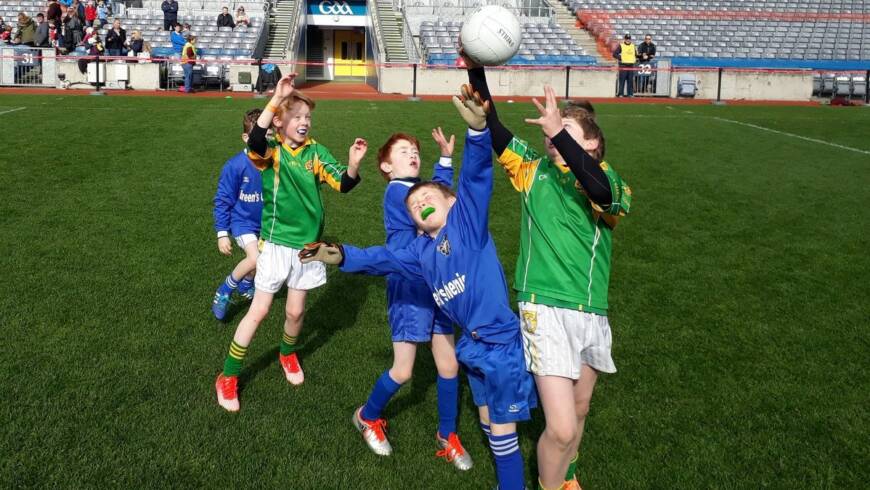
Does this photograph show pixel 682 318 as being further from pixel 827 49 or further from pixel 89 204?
pixel 827 49

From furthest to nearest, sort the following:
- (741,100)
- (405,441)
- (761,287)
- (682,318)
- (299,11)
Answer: (299,11) < (741,100) < (761,287) < (682,318) < (405,441)

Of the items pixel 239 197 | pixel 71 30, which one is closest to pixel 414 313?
pixel 239 197

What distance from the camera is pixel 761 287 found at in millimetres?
6859

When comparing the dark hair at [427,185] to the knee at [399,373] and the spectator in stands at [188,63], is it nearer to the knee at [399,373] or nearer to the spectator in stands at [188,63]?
the knee at [399,373]

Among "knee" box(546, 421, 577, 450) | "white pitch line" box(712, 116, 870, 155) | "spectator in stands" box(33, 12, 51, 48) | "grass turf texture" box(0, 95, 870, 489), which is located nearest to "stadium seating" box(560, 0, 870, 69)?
"white pitch line" box(712, 116, 870, 155)

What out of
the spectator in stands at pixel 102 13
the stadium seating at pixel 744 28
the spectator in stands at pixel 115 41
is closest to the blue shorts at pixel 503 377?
the spectator in stands at pixel 115 41

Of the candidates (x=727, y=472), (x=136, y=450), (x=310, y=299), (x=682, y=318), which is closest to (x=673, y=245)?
(x=682, y=318)

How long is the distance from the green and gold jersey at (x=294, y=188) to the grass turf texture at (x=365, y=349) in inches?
38.0

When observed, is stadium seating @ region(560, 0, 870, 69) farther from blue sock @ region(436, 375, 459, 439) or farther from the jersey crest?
the jersey crest

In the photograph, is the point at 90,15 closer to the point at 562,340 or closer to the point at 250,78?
the point at 250,78

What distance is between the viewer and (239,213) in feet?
20.5

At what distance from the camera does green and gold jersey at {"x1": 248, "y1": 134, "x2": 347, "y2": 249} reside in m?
4.65

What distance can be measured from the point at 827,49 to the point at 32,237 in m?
34.1

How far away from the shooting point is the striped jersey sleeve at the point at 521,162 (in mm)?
3428
